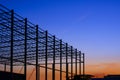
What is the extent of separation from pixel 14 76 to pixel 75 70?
1530 centimetres

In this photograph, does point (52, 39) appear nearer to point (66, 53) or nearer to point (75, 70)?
point (66, 53)

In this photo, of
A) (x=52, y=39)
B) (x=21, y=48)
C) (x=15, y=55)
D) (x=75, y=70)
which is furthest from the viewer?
(x=75, y=70)

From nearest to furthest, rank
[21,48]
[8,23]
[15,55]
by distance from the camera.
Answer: [8,23]
[21,48]
[15,55]

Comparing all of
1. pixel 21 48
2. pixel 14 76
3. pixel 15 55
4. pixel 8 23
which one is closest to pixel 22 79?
pixel 14 76

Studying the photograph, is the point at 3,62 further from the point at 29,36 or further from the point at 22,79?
the point at 22,79

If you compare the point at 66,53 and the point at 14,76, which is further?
the point at 66,53

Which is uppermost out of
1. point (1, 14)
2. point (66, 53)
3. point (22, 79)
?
point (1, 14)

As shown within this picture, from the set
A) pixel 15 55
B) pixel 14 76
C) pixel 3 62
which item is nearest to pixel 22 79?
pixel 14 76

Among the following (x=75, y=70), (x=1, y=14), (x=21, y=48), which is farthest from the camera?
(x=75, y=70)

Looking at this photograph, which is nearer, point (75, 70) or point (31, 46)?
point (31, 46)

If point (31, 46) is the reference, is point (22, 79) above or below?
below

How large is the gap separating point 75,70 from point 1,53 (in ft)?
26.1

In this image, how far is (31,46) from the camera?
27.2m

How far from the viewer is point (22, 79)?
784 inches
